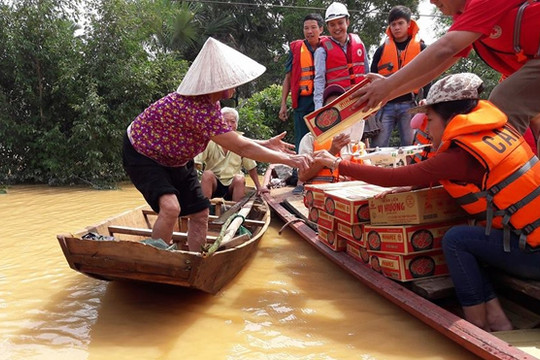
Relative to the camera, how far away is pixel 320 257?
4008 mm

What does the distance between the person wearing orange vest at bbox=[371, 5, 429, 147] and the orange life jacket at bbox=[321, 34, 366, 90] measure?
220mm

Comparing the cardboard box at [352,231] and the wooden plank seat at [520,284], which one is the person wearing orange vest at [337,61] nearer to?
the cardboard box at [352,231]

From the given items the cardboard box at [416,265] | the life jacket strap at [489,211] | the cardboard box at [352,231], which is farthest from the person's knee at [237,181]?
the life jacket strap at [489,211]

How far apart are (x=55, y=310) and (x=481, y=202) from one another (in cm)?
258

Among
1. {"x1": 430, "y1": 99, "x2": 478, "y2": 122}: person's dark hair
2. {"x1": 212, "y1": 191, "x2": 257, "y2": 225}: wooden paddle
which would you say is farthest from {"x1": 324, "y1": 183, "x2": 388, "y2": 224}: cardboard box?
{"x1": 212, "y1": 191, "x2": 257, "y2": 225}: wooden paddle

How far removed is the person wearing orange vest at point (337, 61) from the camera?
5633 millimetres

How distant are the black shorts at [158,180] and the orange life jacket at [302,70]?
315 cm

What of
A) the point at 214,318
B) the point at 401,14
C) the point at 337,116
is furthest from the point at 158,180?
the point at 401,14

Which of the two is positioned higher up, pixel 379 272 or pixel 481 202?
pixel 481 202

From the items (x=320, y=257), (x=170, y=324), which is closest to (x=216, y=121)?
(x=170, y=324)

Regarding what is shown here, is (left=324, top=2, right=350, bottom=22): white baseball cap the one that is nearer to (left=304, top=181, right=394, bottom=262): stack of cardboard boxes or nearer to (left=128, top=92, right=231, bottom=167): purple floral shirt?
(left=304, top=181, right=394, bottom=262): stack of cardboard boxes

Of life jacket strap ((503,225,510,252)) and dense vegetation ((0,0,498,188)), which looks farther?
dense vegetation ((0,0,498,188))

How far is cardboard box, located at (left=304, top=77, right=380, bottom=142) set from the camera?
297 centimetres

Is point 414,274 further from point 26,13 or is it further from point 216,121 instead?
point 26,13
